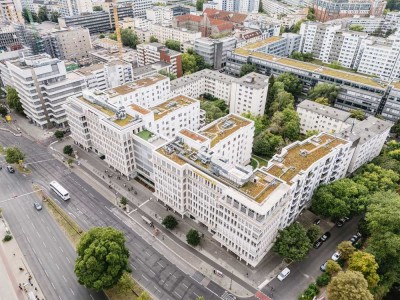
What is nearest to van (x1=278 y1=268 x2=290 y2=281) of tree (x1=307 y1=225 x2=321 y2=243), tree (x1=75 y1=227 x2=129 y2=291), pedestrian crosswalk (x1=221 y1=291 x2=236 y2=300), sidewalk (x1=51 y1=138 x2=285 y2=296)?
Answer: sidewalk (x1=51 y1=138 x2=285 y2=296)

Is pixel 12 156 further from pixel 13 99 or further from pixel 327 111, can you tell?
A: pixel 327 111

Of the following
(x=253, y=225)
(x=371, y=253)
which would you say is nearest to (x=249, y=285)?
(x=253, y=225)

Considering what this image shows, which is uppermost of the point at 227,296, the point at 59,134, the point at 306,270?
the point at 59,134

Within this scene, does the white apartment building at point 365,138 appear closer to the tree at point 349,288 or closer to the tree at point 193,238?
the tree at point 349,288

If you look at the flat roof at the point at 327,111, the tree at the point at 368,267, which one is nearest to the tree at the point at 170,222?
the tree at the point at 368,267

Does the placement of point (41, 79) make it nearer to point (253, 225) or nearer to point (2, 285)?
point (2, 285)

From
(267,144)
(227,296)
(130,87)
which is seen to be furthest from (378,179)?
(130,87)

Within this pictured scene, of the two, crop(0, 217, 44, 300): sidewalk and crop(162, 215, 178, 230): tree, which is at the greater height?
crop(162, 215, 178, 230): tree

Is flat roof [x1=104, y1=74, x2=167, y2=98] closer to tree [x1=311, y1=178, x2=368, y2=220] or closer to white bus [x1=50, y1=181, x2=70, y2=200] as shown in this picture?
white bus [x1=50, y1=181, x2=70, y2=200]
